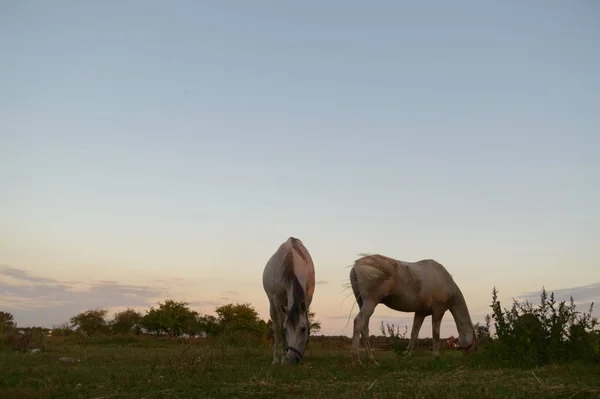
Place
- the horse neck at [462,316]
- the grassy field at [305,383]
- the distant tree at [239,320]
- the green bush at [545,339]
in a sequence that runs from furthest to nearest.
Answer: the distant tree at [239,320] < the horse neck at [462,316] < the green bush at [545,339] < the grassy field at [305,383]

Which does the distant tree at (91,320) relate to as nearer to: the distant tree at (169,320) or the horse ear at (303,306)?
the distant tree at (169,320)

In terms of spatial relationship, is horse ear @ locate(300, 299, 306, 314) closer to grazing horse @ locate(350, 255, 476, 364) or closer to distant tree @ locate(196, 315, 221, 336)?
grazing horse @ locate(350, 255, 476, 364)

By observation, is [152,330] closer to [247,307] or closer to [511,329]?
[247,307]

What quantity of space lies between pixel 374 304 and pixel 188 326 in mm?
36937

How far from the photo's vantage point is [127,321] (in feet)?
160

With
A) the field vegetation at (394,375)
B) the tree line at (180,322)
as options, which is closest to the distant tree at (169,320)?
the tree line at (180,322)

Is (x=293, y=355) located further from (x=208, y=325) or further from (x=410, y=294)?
(x=208, y=325)

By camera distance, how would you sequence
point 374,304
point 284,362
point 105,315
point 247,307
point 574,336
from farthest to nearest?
point 105,315 < point 247,307 < point 374,304 < point 284,362 < point 574,336

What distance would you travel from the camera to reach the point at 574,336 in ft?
37.6

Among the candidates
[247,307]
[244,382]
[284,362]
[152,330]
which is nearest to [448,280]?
[284,362]

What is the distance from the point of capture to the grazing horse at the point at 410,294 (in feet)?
46.0

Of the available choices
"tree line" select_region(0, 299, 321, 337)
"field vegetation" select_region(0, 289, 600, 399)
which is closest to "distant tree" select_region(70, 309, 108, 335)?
"tree line" select_region(0, 299, 321, 337)

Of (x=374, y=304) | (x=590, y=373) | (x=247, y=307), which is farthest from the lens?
(x=247, y=307)

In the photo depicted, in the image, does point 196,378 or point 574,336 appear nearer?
point 196,378
